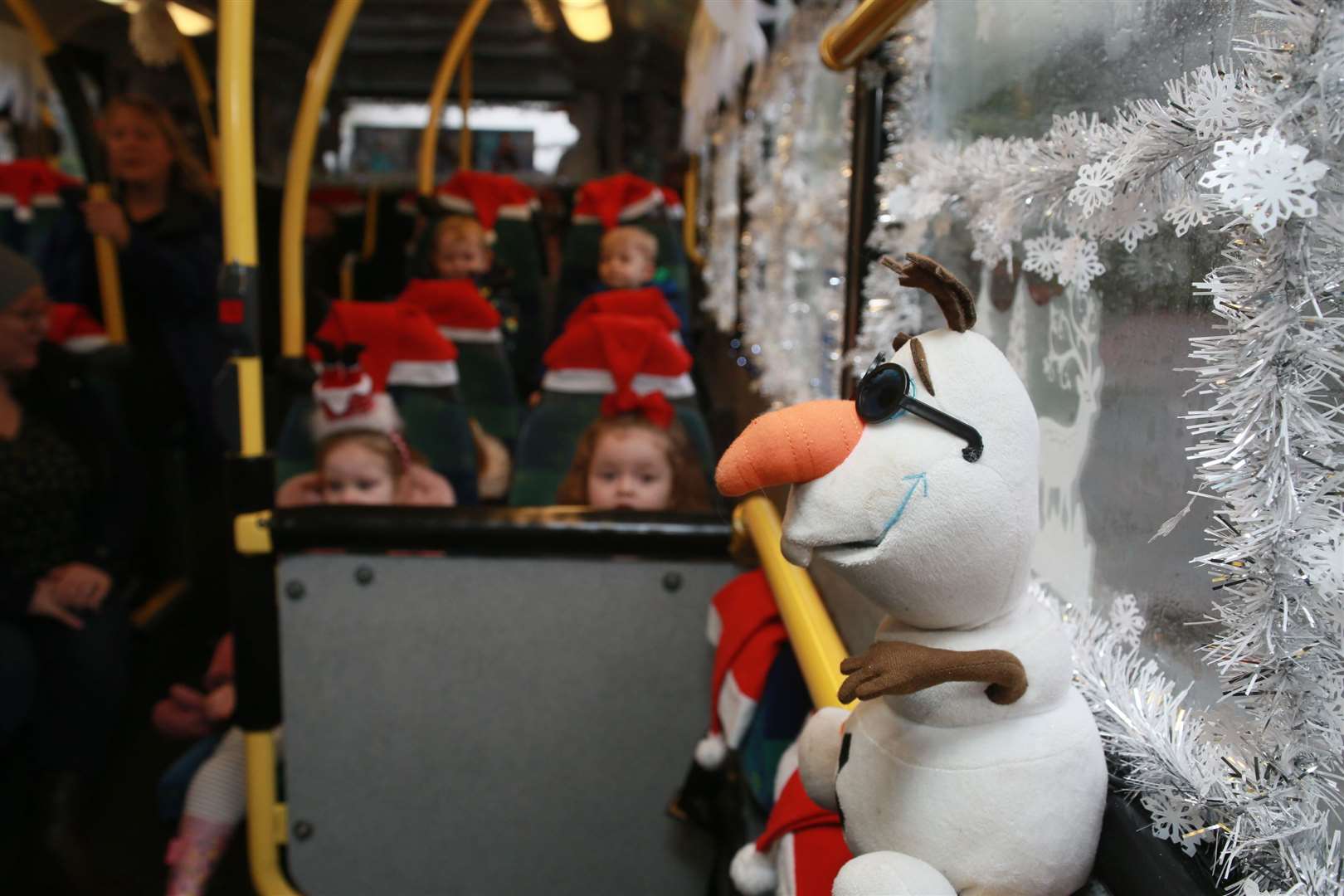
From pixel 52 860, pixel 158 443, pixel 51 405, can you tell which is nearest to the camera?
pixel 52 860

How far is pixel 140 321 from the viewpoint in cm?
301

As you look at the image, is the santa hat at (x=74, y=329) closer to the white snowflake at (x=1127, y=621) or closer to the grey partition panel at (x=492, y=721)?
the grey partition panel at (x=492, y=721)

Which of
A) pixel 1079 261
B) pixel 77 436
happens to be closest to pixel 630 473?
pixel 1079 261

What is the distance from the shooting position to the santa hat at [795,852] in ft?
2.60

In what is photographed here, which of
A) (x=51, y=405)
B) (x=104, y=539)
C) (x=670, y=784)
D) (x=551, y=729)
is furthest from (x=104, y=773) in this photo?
(x=670, y=784)

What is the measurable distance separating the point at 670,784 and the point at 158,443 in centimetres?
211

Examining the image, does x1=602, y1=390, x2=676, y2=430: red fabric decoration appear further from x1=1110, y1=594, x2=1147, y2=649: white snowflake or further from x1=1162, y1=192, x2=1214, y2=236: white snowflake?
x1=1162, y1=192, x2=1214, y2=236: white snowflake

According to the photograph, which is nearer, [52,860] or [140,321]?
[52,860]

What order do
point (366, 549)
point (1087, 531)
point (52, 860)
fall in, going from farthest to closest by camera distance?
point (52, 860) → point (366, 549) → point (1087, 531)

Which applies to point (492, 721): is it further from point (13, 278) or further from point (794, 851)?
point (13, 278)

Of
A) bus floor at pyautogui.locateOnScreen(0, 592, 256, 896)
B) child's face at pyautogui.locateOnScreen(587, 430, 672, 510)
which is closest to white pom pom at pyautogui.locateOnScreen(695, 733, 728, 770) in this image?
child's face at pyautogui.locateOnScreen(587, 430, 672, 510)

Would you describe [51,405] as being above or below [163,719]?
above

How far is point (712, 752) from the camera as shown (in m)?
1.28

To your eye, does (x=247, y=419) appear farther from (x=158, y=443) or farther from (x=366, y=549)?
(x=158, y=443)
